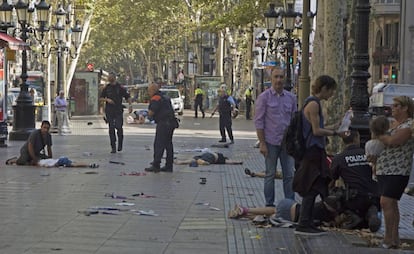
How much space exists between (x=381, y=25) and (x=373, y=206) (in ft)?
168

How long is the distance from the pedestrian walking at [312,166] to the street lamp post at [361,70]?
123 centimetres

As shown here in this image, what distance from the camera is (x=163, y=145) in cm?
1688

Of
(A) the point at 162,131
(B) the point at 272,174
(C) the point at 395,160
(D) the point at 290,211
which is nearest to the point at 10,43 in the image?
(A) the point at 162,131

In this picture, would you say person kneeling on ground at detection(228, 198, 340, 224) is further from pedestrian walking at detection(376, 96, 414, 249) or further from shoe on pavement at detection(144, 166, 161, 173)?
shoe on pavement at detection(144, 166, 161, 173)

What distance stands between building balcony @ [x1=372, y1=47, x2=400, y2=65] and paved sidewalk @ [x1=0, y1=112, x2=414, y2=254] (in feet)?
131

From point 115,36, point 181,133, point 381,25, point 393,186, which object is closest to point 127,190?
point 393,186

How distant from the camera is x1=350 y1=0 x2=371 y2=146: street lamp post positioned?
10773mm

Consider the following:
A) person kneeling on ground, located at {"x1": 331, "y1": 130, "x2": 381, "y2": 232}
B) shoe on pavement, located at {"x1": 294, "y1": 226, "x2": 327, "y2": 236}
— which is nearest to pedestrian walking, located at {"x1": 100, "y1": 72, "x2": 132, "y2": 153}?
person kneeling on ground, located at {"x1": 331, "y1": 130, "x2": 381, "y2": 232}

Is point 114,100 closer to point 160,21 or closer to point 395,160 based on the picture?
point 395,160

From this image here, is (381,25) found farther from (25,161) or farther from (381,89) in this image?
(25,161)

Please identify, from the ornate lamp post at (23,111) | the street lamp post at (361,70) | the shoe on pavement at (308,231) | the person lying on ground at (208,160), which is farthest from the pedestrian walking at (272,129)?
the ornate lamp post at (23,111)

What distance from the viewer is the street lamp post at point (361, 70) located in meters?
10.8

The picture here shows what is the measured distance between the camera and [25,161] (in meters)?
17.4

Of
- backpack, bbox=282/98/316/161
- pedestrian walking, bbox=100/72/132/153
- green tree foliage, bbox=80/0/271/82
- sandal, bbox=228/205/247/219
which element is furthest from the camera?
green tree foliage, bbox=80/0/271/82
